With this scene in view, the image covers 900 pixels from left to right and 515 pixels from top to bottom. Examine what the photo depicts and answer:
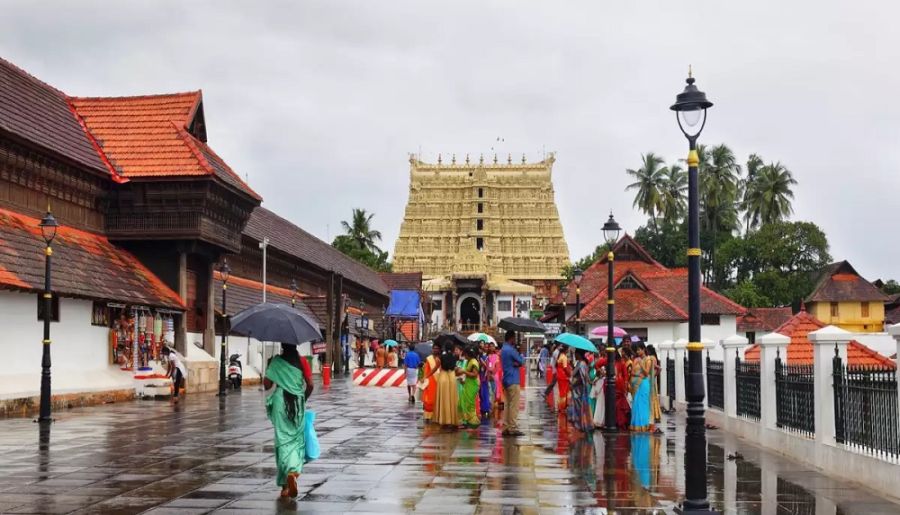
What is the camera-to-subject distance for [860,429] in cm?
1158

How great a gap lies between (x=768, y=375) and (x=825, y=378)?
313 cm

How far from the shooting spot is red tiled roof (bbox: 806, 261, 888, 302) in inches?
3024

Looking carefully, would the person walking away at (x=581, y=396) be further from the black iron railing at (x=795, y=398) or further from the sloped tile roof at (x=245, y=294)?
the sloped tile roof at (x=245, y=294)

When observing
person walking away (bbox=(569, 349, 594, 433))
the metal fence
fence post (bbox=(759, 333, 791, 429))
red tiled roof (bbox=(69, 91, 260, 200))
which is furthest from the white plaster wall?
the metal fence

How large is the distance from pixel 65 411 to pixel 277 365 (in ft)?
45.2

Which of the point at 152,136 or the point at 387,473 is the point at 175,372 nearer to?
the point at 152,136

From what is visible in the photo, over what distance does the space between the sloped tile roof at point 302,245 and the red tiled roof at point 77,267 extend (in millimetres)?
12886

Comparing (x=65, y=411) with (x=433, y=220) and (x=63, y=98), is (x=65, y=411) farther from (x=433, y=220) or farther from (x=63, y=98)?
(x=433, y=220)

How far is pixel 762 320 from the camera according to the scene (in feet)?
225

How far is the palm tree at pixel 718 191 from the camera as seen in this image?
297 feet

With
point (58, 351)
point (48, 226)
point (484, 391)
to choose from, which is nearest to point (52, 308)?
point (58, 351)

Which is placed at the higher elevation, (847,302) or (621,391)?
(847,302)

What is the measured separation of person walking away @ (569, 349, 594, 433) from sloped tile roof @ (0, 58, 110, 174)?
48.9 ft

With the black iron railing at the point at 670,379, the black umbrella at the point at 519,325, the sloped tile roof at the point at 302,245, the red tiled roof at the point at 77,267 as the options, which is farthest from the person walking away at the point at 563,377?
the sloped tile roof at the point at 302,245
